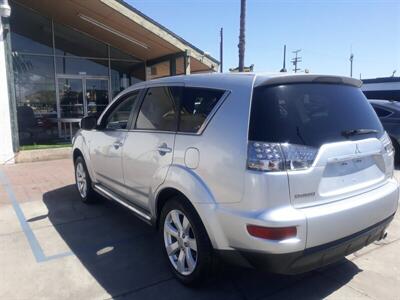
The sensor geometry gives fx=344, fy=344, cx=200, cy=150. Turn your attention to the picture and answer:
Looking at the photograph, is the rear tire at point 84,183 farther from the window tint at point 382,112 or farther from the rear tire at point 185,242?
the window tint at point 382,112

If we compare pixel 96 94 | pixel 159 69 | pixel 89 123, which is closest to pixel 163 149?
pixel 89 123

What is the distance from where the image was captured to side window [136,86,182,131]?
3.36 meters

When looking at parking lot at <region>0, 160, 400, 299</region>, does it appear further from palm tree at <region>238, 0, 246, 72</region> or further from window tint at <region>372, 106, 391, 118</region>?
palm tree at <region>238, 0, 246, 72</region>

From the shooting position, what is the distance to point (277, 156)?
238 cm

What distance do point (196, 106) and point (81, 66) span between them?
518 inches

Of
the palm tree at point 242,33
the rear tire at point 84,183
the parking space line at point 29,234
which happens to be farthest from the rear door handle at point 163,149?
the palm tree at point 242,33

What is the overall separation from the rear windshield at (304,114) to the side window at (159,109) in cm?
101

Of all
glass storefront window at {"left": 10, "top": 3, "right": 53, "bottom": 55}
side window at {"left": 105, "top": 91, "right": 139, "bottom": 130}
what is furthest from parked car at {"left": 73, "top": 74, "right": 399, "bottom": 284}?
glass storefront window at {"left": 10, "top": 3, "right": 53, "bottom": 55}

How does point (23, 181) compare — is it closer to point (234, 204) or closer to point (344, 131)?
point (234, 204)

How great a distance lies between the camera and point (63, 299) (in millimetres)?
2943

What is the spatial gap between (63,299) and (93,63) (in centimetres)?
1356

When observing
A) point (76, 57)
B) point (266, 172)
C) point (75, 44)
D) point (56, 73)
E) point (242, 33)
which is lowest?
point (266, 172)

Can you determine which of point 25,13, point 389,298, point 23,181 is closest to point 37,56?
point 25,13

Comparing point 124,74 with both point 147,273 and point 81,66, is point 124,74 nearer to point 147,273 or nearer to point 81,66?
point 81,66
